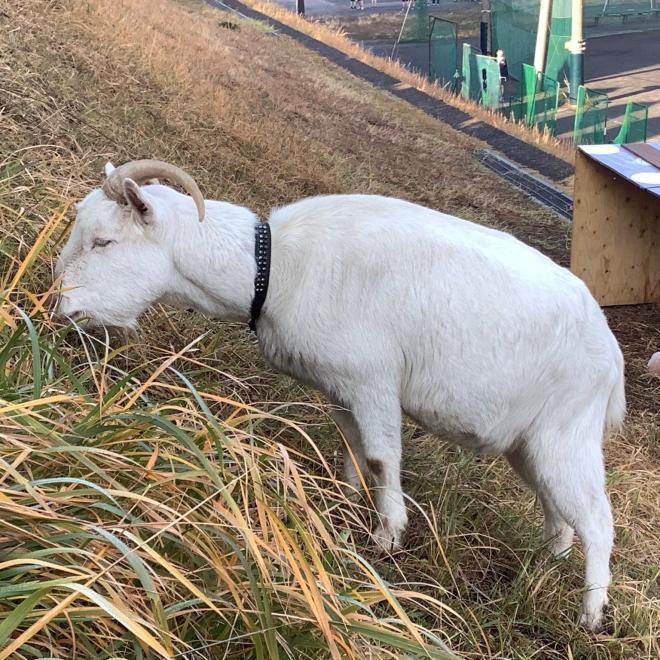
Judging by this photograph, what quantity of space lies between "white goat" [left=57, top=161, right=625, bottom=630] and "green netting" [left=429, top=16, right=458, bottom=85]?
19652mm

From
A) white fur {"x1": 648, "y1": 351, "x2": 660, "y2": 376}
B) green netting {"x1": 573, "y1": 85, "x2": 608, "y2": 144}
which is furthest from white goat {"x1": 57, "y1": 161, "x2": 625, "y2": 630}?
green netting {"x1": 573, "y1": 85, "x2": 608, "y2": 144}

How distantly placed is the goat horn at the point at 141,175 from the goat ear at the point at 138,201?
0.22 ft

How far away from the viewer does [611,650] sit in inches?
140

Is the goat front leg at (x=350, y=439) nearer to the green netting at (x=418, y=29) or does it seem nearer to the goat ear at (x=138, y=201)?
the goat ear at (x=138, y=201)

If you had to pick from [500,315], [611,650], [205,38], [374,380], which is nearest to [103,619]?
[374,380]

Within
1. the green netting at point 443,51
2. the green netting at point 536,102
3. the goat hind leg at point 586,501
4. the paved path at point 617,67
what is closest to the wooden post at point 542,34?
the paved path at point 617,67

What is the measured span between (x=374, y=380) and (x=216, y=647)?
142 centimetres

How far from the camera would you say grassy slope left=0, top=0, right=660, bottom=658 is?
143 inches

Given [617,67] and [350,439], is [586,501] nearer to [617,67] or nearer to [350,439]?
[350,439]

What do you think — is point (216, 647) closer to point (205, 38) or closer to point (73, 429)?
point (73, 429)

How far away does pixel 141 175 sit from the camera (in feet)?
11.7

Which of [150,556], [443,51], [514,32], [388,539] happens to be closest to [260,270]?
[388,539]

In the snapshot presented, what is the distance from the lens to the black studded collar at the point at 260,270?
11.9 feet

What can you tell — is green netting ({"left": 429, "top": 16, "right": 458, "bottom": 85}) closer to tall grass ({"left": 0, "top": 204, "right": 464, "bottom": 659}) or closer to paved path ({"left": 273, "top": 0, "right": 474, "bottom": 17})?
paved path ({"left": 273, "top": 0, "right": 474, "bottom": 17})
